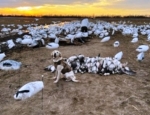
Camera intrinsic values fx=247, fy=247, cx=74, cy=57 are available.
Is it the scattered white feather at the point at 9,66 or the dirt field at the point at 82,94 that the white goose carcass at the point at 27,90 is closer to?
the dirt field at the point at 82,94

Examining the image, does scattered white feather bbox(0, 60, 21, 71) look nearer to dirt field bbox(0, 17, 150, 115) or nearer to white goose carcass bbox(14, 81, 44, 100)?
dirt field bbox(0, 17, 150, 115)

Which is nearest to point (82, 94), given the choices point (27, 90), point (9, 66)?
point (27, 90)

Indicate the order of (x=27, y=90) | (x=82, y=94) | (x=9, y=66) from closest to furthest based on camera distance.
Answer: (x=27, y=90) < (x=82, y=94) < (x=9, y=66)

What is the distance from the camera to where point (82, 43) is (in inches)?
577

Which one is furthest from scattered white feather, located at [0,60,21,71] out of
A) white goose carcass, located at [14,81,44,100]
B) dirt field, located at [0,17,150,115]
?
white goose carcass, located at [14,81,44,100]

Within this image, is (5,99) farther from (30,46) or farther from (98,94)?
(30,46)

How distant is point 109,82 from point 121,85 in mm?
399

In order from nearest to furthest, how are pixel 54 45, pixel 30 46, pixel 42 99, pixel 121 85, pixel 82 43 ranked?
pixel 42 99
pixel 121 85
pixel 54 45
pixel 30 46
pixel 82 43

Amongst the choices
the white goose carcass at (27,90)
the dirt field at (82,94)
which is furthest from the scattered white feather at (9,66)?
the white goose carcass at (27,90)

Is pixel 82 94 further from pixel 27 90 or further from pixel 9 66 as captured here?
pixel 9 66

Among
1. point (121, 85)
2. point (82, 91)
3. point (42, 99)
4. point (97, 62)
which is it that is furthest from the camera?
point (97, 62)

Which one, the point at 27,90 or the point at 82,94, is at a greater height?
the point at 27,90

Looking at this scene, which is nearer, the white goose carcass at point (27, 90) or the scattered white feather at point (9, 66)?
the white goose carcass at point (27, 90)

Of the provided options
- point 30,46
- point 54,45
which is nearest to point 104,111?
point 54,45
